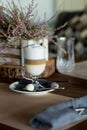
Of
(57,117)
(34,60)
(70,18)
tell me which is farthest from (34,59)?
(70,18)

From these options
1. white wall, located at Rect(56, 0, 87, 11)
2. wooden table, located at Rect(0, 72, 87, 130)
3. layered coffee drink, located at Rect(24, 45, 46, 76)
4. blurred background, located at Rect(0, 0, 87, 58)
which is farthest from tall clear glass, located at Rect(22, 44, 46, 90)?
white wall, located at Rect(56, 0, 87, 11)

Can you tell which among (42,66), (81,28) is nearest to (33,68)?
(42,66)

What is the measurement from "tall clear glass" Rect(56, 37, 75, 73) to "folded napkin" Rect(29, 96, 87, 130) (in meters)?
0.60

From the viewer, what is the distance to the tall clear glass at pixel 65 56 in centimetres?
174

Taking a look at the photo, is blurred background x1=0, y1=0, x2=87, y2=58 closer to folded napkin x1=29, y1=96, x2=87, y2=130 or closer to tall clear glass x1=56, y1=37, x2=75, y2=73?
tall clear glass x1=56, y1=37, x2=75, y2=73

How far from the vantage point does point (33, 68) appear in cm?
147

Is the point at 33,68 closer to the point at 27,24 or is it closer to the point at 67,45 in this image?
the point at 27,24

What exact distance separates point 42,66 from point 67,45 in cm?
31

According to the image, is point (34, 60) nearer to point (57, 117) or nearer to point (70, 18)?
point (57, 117)

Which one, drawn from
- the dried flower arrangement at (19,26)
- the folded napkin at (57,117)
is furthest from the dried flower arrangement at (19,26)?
the folded napkin at (57,117)

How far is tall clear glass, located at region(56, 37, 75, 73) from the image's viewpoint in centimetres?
174

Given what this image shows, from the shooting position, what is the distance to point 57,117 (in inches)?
41.3

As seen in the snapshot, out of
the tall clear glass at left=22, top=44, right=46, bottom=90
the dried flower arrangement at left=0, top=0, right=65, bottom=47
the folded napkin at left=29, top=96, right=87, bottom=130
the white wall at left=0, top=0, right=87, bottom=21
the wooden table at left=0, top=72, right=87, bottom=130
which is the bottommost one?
the folded napkin at left=29, top=96, right=87, bottom=130

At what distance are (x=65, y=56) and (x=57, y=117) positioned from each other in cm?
74
